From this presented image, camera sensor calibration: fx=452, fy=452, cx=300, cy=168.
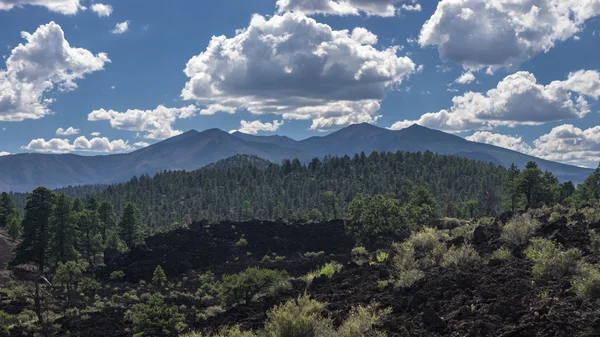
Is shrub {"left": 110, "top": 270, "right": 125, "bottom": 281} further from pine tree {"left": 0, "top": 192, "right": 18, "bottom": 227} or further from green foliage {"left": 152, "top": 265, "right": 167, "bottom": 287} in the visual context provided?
pine tree {"left": 0, "top": 192, "right": 18, "bottom": 227}

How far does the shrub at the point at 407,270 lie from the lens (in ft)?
47.3

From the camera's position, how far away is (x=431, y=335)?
9.95 m

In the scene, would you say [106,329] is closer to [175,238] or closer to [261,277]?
[261,277]

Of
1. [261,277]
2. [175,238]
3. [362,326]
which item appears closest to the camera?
[362,326]

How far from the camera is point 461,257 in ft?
51.8

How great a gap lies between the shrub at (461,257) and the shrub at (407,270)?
107 cm

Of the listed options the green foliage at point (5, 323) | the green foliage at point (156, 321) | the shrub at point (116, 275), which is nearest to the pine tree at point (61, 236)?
the shrub at point (116, 275)

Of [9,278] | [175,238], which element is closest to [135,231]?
[175,238]

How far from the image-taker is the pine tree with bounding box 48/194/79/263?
48.4 metres

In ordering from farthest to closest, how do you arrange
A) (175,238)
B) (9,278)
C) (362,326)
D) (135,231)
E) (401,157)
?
(401,157) < (135,231) < (175,238) < (9,278) < (362,326)

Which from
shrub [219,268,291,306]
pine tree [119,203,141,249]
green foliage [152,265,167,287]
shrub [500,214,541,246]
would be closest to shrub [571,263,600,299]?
shrub [500,214,541,246]

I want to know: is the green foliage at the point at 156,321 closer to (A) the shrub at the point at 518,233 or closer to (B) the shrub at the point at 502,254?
(B) the shrub at the point at 502,254

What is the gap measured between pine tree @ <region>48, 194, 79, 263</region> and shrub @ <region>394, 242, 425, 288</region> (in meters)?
41.2

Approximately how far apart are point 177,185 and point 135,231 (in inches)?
4159
